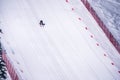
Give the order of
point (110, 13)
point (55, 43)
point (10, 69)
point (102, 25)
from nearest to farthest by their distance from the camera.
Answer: point (10, 69)
point (55, 43)
point (102, 25)
point (110, 13)

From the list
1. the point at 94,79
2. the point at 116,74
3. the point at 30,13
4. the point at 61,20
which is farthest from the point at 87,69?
the point at 30,13

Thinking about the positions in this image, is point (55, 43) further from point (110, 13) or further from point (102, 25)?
point (110, 13)

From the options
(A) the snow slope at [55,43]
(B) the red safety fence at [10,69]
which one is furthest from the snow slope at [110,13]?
(B) the red safety fence at [10,69]

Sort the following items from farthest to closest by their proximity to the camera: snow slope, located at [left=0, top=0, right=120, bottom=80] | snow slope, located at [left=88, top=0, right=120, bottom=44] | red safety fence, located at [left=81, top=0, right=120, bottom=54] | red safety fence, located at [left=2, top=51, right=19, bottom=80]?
1. snow slope, located at [left=88, top=0, right=120, bottom=44]
2. red safety fence, located at [left=81, top=0, right=120, bottom=54]
3. snow slope, located at [left=0, top=0, right=120, bottom=80]
4. red safety fence, located at [left=2, top=51, right=19, bottom=80]

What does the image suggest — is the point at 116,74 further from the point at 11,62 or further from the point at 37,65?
the point at 11,62

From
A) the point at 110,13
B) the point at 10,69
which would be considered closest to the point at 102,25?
the point at 110,13

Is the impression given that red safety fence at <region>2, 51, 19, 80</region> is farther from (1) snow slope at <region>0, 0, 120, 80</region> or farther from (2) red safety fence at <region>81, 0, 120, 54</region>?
(2) red safety fence at <region>81, 0, 120, 54</region>

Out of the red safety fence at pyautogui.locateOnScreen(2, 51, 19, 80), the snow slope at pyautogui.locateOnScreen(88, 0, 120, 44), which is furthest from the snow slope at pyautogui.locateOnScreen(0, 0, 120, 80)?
the snow slope at pyautogui.locateOnScreen(88, 0, 120, 44)

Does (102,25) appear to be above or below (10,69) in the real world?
below

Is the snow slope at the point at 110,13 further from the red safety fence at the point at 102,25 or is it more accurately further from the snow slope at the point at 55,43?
the snow slope at the point at 55,43
